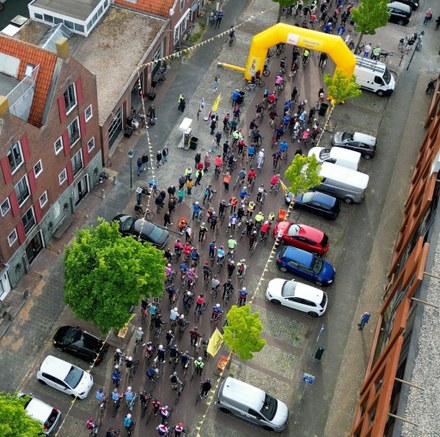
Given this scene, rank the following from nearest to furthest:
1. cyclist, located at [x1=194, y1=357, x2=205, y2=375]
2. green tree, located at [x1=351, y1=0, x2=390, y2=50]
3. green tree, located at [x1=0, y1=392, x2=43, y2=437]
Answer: green tree, located at [x1=0, y1=392, x2=43, y2=437]
cyclist, located at [x1=194, y1=357, x2=205, y2=375]
green tree, located at [x1=351, y1=0, x2=390, y2=50]

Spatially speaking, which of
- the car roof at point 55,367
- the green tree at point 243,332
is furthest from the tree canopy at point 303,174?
the car roof at point 55,367

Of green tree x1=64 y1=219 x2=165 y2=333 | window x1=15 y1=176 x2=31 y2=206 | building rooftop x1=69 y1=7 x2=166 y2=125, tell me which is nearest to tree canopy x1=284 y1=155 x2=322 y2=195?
green tree x1=64 y1=219 x2=165 y2=333

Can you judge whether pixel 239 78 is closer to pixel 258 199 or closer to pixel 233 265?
pixel 258 199

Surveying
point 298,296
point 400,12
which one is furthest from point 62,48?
point 400,12

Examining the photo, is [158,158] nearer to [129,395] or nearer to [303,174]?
[303,174]

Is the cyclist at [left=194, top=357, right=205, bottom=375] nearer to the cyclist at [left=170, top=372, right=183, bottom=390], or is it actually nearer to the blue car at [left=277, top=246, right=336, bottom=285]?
the cyclist at [left=170, top=372, right=183, bottom=390]
